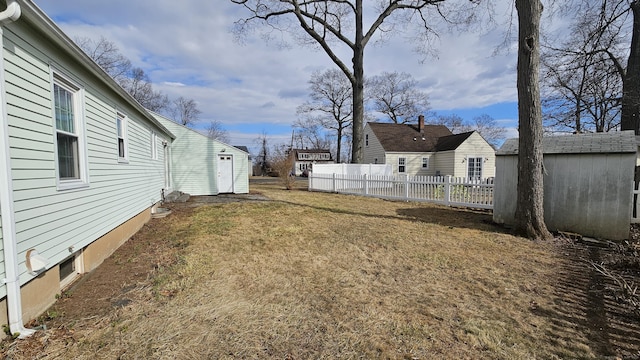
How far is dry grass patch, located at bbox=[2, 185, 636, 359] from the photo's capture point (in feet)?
8.21

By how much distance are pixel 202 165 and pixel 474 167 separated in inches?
796

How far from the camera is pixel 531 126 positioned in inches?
243

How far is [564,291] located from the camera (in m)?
3.60

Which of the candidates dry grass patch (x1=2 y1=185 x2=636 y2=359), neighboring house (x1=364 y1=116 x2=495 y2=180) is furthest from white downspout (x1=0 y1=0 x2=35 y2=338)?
neighboring house (x1=364 y1=116 x2=495 y2=180)

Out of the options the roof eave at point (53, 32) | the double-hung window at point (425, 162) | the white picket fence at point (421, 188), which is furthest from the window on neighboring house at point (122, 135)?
the double-hung window at point (425, 162)

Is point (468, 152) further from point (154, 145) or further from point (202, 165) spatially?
point (154, 145)

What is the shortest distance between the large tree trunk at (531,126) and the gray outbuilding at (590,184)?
2.36 ft

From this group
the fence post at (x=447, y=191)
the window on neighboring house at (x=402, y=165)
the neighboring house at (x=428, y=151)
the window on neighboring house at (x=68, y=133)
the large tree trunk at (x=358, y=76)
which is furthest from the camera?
the window on neighboring house at (x=402, y=165)

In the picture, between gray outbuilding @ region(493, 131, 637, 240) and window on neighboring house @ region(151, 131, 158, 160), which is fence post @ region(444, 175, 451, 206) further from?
window on neighboring house @ region(151, 131, 158, 160)

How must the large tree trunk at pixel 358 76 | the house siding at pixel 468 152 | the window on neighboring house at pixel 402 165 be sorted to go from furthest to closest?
the window on neighboring house at pixel 402 165
the house siding at pixel 468 152
the large tree trunk at pixel 358 76

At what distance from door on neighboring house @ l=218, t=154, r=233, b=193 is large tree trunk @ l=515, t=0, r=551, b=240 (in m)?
12.5

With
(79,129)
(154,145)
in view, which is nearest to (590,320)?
(79,129)

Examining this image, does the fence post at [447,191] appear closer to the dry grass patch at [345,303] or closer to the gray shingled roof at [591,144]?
the gray shingled roof at [591,144]

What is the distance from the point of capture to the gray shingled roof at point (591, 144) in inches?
235
